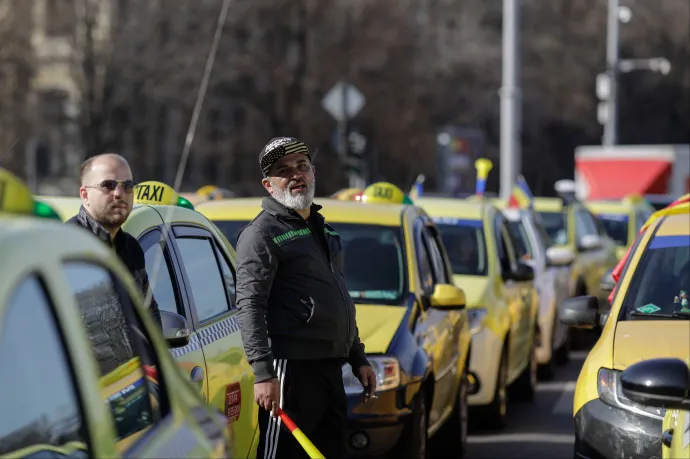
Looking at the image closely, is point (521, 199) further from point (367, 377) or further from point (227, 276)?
point (367, 377)

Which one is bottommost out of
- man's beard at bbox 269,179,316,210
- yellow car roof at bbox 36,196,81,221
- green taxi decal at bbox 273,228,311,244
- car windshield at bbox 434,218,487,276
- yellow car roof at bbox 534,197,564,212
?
yellow car roof at bbox 534,197,564,212

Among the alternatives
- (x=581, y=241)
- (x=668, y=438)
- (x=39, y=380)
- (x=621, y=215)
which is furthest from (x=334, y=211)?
(x=621, y=215)

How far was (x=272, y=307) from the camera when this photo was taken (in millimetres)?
5832

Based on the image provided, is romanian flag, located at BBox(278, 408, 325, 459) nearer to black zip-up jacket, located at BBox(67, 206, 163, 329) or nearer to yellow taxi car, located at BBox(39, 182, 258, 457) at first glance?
yellow taxi car, located at BBox(39, 182, 258, 457)

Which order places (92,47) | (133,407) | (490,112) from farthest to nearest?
(490,112), (92,47), (133,407)

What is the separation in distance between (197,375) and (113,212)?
636 mm

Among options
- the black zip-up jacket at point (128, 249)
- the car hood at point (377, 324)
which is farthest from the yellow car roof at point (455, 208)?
the black zip-up jacket at point (128, 249)

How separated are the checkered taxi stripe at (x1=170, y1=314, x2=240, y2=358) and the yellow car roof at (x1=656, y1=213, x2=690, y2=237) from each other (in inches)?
103

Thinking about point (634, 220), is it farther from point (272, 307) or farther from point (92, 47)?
point (272, 307)

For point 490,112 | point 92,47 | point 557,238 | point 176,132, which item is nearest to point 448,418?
point 557,238

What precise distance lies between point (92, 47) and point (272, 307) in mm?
25563

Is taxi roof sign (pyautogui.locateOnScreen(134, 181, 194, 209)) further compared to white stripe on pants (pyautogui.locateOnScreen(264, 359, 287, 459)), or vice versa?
taxi roof sign (pyautogui.locateOnScreen(134, 181, 194, 209))

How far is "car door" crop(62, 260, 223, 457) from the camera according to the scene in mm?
3254

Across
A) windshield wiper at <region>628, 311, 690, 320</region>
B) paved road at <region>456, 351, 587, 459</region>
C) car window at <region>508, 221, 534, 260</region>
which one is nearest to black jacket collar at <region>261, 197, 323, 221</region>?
windshield wiper at <region>628, 311, 690, 320</region>
